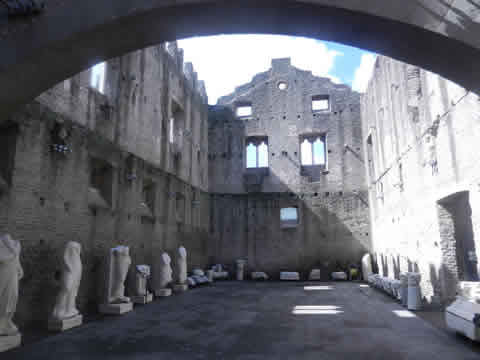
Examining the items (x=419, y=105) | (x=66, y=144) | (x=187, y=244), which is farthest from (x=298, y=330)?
(x=187, y=244)

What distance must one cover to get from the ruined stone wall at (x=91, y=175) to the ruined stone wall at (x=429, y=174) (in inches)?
330

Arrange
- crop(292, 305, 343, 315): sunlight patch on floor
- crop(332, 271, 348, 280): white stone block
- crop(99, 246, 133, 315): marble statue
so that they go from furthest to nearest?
crop(332, 271, 348, 280): white stone block
crop(99, 246, 133, 315): marble statue
crop(292, 305, 343, 315): sunlight patch on floor

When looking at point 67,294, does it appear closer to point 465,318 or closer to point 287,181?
point 465,318

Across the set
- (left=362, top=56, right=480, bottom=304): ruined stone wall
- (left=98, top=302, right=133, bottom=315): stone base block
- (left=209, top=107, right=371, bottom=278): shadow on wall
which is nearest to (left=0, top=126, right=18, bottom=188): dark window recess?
(left=98, top=302, right=133, bottom=315): stone base block

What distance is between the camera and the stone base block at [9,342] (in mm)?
5645

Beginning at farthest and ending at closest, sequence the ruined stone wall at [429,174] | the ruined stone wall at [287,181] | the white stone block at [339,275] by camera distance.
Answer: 1. the ruined stone wall at [287,181]
2. the white stone block at [339,275]
3. the ruined stone wall at [429,174]

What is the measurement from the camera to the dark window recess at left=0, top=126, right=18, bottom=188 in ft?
23.3

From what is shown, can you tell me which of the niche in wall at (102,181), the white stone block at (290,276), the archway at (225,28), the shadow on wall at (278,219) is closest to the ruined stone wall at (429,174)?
the shadow on wall at (278,219)

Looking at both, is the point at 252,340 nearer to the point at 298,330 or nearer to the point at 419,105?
the point at 298,330

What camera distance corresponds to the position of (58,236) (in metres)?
8.31

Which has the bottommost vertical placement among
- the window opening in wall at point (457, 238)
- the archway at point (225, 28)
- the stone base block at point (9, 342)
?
the stone base block at point (9, 342)

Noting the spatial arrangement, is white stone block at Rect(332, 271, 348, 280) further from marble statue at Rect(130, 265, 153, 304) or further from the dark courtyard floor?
marble statue at Rect(130, 265, 153, 304)

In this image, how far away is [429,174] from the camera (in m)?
9.81

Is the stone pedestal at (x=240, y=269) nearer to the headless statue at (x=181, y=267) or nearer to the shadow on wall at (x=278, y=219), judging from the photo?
the shadow on wall at (x=278, y=219)
